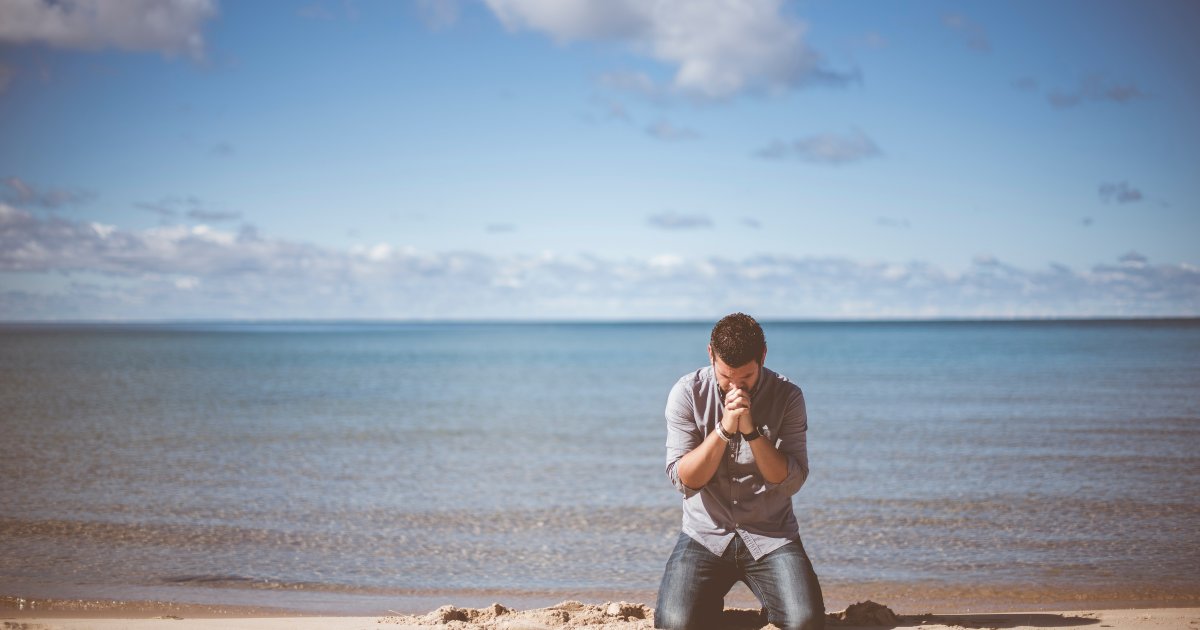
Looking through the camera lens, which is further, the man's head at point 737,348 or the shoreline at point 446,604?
the shoreline at point 446,604

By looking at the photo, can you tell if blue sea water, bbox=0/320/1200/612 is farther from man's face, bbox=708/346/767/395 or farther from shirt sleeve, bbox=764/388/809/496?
man's face, bbox=708/346/767/395

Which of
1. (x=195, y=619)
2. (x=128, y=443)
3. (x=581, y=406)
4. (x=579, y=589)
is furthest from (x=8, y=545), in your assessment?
(x=581, y=406)

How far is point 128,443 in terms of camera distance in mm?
17031

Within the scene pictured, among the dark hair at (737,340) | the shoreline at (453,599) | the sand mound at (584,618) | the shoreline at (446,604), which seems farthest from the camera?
the shoreline at (453,599)

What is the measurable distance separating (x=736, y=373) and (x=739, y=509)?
107cm

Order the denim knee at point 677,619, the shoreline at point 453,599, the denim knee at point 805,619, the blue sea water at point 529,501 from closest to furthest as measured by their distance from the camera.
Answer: the denim knee at point 805,619 → the denim knee at point 677,619 → the shoreline at point 453,599 → the blue sea water at point 529,501

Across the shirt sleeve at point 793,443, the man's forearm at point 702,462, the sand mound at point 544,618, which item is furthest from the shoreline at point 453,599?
the man's forearm at point 702,462

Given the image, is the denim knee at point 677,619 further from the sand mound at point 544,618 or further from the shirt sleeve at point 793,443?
the shirt sleeve at point 793,443

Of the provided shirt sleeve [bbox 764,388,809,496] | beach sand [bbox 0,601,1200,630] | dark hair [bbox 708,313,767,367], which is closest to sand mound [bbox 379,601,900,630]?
beach sand [bbox 0,601,1200,630]

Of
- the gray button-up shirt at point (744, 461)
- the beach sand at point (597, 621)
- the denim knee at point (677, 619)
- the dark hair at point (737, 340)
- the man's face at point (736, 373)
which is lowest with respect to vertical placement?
the beach sand at point (597, 621)

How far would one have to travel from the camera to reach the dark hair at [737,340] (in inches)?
190

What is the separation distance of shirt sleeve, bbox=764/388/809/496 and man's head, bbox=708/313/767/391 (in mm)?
509

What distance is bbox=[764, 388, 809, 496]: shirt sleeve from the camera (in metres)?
5.28

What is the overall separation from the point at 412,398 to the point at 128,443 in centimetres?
1221
